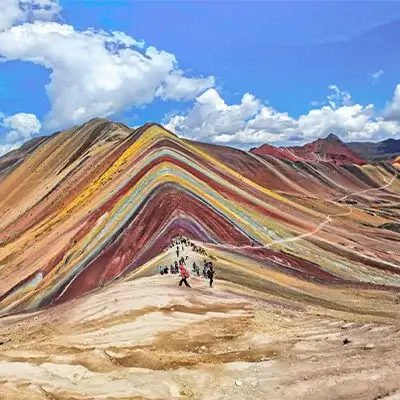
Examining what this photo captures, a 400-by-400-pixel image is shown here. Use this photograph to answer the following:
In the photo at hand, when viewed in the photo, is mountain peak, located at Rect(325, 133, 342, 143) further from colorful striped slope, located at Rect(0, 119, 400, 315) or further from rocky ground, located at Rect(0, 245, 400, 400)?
rocky ground, located at Rect(0, 245, 400, 400)

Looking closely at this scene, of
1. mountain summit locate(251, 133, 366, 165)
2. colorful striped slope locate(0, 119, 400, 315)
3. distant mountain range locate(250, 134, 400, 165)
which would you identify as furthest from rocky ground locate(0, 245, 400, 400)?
mountain summit locate(251, 133, 366, 165)

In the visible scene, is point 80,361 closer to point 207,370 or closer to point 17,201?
point 207,370

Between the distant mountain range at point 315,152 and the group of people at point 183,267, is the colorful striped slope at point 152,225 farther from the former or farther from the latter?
the distant mountain range at point 315,152

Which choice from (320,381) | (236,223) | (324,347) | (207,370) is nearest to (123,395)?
(207,370)

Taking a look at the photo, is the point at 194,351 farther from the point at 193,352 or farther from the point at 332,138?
the point at 332,138

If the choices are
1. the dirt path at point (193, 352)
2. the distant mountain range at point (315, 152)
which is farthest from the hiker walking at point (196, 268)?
the distant mountain range at point (315, 152)
